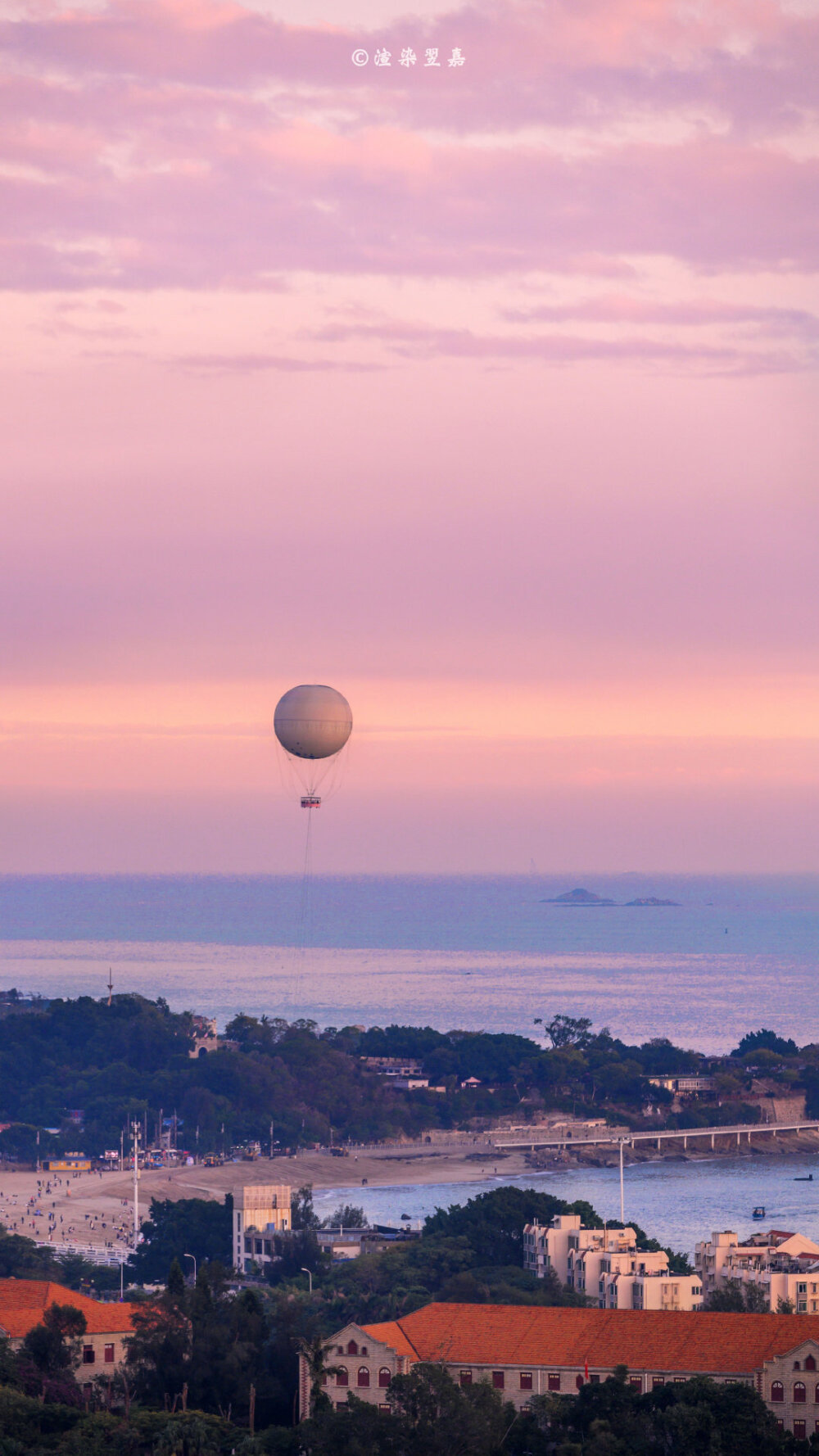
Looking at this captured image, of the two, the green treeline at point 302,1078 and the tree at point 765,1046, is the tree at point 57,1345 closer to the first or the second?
the green treeline at point 302,1078

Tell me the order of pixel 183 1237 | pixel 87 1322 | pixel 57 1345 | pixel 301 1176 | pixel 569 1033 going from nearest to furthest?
pixel 57 1345 < pixel 87 1322 < pixel 183 1237 < pixel 301 1176 < pixel 569 1033

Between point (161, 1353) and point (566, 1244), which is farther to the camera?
point (566, 1244)

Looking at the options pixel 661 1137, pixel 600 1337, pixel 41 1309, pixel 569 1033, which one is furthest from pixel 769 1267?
pixel 569 1033

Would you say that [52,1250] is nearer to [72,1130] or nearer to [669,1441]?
[669,1441]

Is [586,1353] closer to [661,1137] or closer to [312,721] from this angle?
[312,721]

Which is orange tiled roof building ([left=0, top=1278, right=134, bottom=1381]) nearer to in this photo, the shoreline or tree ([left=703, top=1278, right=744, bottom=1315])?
tree ([left=703, top=1278, right=744, bottom=1315])

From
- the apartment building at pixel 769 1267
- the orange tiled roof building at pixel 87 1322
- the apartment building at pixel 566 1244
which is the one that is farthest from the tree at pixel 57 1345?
the apartment building at pixel 566 1244
